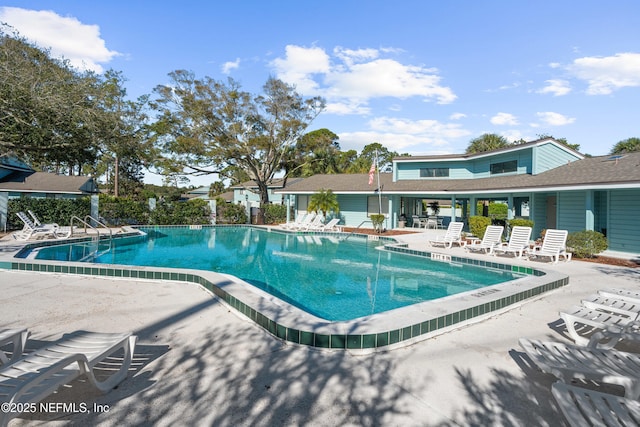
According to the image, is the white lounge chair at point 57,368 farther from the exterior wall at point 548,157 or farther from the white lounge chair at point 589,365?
the exterior wall at point 548,157

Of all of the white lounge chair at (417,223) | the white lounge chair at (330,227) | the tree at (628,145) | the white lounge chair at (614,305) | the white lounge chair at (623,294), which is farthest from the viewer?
the tree at (628,145)

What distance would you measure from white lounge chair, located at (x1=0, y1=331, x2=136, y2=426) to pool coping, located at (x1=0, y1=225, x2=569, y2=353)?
177 cm

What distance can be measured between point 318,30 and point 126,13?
29.4 ft

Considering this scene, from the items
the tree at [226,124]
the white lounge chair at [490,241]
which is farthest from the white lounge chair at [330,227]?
the tree at [226,124]

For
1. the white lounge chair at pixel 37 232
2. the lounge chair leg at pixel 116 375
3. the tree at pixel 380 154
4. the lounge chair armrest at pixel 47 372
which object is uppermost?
the tree at pixel 380 154

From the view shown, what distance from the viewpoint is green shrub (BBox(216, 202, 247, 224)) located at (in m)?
24.5

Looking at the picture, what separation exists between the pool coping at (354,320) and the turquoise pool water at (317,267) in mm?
1561

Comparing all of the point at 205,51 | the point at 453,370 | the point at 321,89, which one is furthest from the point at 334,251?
the point at 321,89

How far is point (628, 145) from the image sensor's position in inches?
1167

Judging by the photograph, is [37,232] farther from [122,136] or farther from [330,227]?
[330,227]

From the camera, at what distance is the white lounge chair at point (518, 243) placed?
35.9 feet

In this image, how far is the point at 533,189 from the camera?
44.7ft

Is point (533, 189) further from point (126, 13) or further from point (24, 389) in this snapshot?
point (126, 13)

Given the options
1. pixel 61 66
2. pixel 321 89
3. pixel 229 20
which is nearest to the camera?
pixel 61 66
